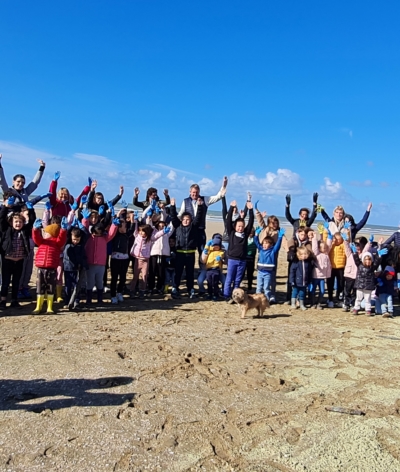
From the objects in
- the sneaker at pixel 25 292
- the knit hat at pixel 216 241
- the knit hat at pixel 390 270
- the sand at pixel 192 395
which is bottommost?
the sand at pixel 192 395

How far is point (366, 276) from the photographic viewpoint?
813cm

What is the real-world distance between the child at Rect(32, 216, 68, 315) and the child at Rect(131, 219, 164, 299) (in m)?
1.70

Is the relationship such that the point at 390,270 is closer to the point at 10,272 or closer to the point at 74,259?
the point at 74,259

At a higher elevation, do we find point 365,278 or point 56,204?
point 56,204

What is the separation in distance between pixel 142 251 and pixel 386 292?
198 inches

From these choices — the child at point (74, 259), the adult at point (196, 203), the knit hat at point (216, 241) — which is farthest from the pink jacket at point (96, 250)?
the knit hat at point (216, 241)

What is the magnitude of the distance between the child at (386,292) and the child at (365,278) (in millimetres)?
219

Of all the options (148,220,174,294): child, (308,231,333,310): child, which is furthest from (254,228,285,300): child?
(148,220,174,294): child

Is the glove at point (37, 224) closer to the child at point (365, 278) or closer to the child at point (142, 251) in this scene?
the child at point (142, 251)

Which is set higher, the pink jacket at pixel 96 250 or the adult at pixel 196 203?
the adult at pixel 196 203

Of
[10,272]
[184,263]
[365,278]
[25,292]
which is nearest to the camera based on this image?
[10,272]

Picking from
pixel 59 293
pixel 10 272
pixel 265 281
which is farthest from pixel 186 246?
pixel 10 272

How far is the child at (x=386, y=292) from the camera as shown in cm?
816

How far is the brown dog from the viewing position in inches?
285
